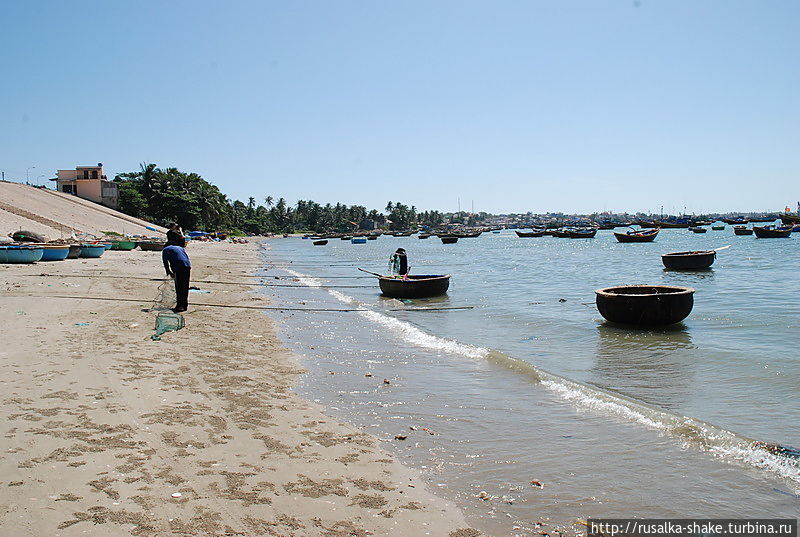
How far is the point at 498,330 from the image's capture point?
1377 cm

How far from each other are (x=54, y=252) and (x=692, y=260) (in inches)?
1182

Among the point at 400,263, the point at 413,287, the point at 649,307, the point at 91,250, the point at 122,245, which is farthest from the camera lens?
the point at 122,245

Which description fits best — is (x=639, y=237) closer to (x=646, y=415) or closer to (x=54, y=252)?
(x=54, y=252)

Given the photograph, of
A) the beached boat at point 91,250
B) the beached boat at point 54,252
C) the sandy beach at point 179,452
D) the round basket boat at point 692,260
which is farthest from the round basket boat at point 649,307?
the beached boat at point 91,250

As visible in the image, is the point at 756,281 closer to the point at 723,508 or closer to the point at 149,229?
the point at 723,508

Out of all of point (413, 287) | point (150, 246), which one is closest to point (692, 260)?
point (413, 287)

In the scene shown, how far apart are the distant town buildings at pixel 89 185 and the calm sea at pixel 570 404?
7374cm

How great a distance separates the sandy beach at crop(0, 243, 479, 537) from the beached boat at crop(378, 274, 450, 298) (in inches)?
366

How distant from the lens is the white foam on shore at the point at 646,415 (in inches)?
211

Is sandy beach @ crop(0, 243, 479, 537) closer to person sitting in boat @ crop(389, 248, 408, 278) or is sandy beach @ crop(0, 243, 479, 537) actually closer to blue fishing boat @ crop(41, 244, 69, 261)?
person sitting in boat @ crop(389, 248, 408, 278)

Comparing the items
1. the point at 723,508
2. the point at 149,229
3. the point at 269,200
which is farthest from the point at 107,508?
the point at 269,200

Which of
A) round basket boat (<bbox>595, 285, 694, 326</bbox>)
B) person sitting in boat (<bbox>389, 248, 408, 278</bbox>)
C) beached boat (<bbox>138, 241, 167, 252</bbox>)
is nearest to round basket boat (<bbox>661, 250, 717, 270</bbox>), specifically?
person sitting in boat (<bbox>389, 248, 408, 278</bbox>)

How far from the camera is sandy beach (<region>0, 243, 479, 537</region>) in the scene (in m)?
3.78

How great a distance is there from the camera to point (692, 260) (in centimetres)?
2916
